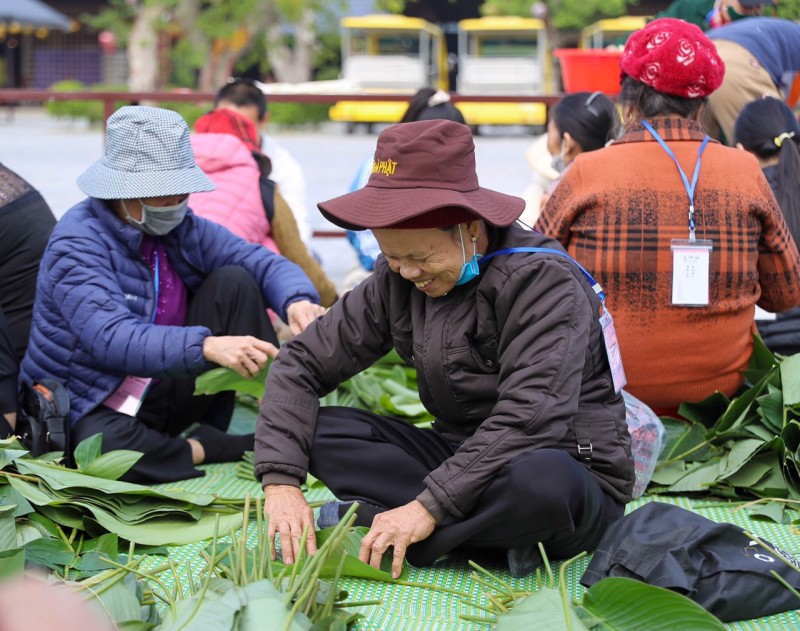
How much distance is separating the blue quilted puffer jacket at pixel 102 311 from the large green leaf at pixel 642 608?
135 centimetres

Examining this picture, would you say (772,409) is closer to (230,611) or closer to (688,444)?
(688,444)

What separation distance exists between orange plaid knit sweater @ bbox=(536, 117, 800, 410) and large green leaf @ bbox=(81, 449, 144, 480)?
1.36 metres

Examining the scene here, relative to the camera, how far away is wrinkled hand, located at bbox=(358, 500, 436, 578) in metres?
2.23

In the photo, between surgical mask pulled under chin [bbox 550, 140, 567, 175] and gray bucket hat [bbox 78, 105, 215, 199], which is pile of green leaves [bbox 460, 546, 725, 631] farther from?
surgical mask pulled under chin [bbox 550, 140, 567, 175]

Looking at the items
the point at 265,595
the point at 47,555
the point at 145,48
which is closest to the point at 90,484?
the point at 47,555

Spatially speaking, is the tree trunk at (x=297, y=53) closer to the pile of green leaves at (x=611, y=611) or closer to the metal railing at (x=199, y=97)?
the metal railing at (x=199, y=97)

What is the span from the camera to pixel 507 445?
Answer: 2281 millimetres

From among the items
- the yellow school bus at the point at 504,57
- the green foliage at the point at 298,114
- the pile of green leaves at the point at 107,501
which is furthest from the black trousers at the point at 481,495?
the yellow school bus at the point at 504,57

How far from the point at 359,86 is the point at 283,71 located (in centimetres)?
221

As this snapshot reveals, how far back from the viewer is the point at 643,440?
298 cm

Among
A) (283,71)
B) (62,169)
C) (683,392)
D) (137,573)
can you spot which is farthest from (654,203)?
(283,71)

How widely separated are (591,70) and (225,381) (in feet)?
10.8

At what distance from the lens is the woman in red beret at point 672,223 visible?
314 centimetres

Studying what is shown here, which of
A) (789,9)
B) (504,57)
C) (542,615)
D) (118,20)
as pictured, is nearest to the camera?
(542,615)
